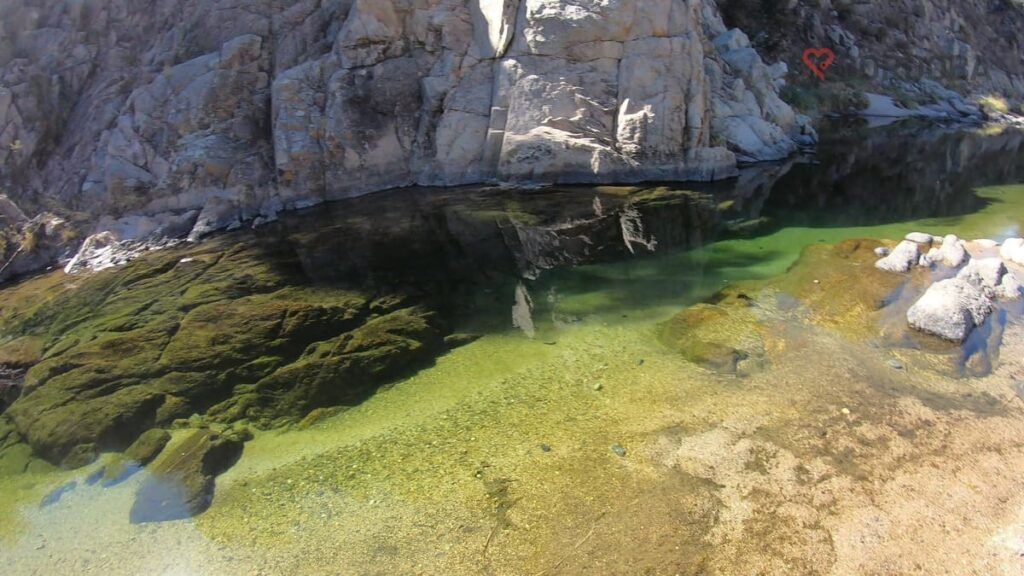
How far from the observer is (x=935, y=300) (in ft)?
26.7

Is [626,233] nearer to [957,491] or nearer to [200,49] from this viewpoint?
[957,491]

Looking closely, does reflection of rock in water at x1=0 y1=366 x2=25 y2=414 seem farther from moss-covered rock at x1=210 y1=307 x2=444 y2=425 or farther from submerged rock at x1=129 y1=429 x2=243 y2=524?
submerged rock at x1=129 y1=429 x2=243 y2=524

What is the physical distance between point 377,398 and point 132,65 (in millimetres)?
20130

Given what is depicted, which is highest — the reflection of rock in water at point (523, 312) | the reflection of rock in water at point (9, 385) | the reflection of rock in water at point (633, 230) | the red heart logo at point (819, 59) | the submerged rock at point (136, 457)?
the red heart logo at point (819, 59)

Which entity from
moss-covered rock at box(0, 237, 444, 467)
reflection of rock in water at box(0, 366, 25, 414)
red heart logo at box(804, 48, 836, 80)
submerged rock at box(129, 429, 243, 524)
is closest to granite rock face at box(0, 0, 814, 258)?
moss-covered rock at box(0, 237, 444, 467)

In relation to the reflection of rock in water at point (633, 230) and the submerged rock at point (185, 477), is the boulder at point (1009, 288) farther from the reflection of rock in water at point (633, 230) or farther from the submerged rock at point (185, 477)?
the submerged rock at point (185, 477)

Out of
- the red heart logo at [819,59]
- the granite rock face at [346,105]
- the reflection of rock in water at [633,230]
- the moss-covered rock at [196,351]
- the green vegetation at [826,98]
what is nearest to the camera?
the moss-covered rock at [196,351]

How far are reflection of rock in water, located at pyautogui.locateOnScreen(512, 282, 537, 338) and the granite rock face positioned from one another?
8841 mm

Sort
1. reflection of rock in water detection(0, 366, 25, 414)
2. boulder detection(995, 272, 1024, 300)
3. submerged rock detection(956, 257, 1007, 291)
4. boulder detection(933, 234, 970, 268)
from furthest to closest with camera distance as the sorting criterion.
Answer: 1. boulder detection(933, 234, 970, 268)
2. submerged rock detection(956, 257, 1007, 291)
3. reflection of rock in water detection(0, 366, 25, 414)
4. boulder detection(995, 272, 1024, 300)

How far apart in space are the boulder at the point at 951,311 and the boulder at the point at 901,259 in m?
1.45

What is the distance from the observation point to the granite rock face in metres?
18.3

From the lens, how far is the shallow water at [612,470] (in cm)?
492

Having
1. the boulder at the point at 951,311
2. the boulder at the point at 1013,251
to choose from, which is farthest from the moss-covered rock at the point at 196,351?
the boulder at the point at 1013,251

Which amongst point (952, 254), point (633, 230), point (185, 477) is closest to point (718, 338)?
point (952, 254)
